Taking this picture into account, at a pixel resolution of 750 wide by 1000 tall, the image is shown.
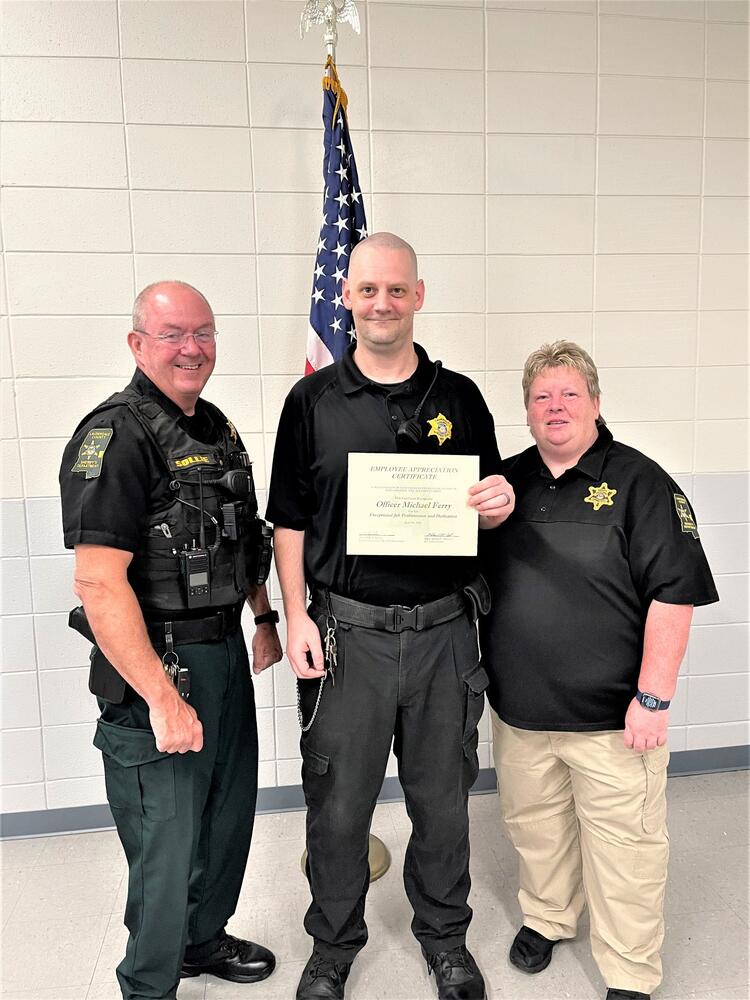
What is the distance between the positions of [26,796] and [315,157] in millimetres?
2606

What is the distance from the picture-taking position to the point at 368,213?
8.33ft

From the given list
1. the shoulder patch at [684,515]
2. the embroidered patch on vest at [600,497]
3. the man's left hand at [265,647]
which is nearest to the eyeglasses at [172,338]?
the man's left hand at [265,647]

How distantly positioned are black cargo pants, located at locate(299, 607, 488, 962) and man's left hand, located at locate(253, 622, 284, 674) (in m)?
0.24

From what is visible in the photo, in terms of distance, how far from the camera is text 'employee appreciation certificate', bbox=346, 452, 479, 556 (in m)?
1.62

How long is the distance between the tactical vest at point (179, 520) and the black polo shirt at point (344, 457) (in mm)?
158

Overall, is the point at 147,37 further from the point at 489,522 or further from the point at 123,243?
the point at 489,522

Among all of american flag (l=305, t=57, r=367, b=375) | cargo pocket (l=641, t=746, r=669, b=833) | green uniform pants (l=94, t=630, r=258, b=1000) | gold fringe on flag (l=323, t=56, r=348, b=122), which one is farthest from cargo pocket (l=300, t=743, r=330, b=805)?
gold fringe on flag (l=323, t=56, r=348, b=122)

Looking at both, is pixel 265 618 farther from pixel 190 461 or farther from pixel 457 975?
pixel 457 975

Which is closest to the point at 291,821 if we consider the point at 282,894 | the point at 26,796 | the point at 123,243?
the point at 282,894

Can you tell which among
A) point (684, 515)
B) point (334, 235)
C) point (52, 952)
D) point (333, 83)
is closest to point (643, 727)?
point (684, 515)

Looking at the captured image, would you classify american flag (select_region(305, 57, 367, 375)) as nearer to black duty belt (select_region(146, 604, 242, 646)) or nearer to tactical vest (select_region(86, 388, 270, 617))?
tactical vest (select_region(86, 388, 270, 617))

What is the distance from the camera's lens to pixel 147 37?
2359 mm

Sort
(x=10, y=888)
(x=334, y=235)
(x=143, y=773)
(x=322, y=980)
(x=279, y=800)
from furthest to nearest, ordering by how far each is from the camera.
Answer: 1. (x=279, y=800)
2. (x=10, y=888)
3. (x=334, y=235)
4. (x=322, y=980)
5. (x=143, y=773)

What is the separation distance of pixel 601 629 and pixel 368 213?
1681 millimetres
